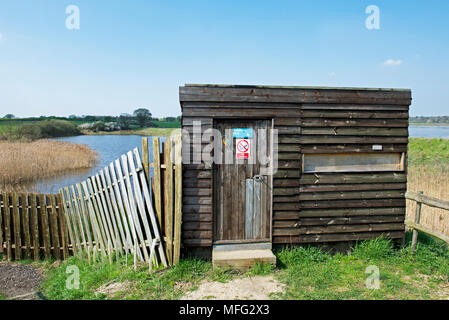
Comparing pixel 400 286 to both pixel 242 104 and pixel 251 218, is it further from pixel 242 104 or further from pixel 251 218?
pixel 242 104

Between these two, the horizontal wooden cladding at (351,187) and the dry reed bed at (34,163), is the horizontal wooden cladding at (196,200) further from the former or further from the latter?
the dry reed bed at (34,163)

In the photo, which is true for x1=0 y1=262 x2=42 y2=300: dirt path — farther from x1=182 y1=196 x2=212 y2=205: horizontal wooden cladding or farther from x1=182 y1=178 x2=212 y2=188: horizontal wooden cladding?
x1=182 y1=178 x2=212 y2=188: horizontal wooden cladding

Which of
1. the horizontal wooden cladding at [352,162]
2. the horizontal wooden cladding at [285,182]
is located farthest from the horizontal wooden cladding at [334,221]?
the horizontal wooden cladding at [352,162]

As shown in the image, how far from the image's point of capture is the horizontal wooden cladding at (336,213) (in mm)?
5121

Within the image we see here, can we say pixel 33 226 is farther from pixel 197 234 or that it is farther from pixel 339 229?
pixel 339 229

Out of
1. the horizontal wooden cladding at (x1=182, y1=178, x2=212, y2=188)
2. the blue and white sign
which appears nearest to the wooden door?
the blue and white sign

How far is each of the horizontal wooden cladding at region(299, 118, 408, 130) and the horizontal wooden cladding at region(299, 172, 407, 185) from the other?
90 centimetres

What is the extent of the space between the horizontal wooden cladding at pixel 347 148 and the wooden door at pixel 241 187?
779mm

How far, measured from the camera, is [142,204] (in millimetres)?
4773

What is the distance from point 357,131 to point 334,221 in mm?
1717

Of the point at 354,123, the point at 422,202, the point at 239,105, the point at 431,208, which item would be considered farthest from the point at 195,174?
the point at 431,208

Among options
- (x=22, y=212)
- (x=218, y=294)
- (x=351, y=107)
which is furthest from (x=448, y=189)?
(x=22, y=212)

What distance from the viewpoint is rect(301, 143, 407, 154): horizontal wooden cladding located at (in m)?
5.12
